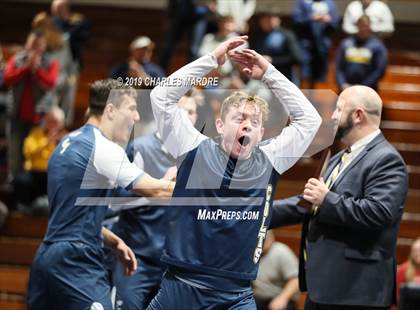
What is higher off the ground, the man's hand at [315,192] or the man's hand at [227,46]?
the man's hand at [227,46]

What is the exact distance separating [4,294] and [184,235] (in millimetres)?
3841

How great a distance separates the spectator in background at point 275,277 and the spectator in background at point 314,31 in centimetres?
222

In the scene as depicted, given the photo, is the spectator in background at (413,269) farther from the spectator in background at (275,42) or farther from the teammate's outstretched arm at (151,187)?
the teammate's outstretched arm at (151,187)

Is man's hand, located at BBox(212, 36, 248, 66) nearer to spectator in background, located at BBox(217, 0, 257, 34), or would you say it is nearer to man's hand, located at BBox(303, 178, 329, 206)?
man's hand, located at BBox(303, 178, 329, 206)

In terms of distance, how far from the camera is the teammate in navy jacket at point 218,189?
425 centimetres

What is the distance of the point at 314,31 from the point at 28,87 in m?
2.50

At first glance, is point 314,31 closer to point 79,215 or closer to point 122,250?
point 122,250

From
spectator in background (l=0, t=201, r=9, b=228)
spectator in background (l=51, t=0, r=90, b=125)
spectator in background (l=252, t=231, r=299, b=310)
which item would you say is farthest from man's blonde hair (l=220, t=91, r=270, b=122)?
spectator in background (l=51, t=0, r=90, b=125)

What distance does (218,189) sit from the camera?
4273mm

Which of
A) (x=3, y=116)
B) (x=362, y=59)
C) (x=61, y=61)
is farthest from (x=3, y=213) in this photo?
(x=362, y=59)

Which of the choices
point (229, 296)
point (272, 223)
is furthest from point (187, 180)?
point (272, 223)

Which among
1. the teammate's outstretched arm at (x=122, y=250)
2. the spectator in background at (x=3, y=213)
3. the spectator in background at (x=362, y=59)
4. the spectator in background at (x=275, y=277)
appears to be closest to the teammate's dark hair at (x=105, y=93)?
the teammate's outstretched arm at (x=122, y=250)

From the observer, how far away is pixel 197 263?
4234 mm

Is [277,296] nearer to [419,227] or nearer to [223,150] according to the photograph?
[419,227]
